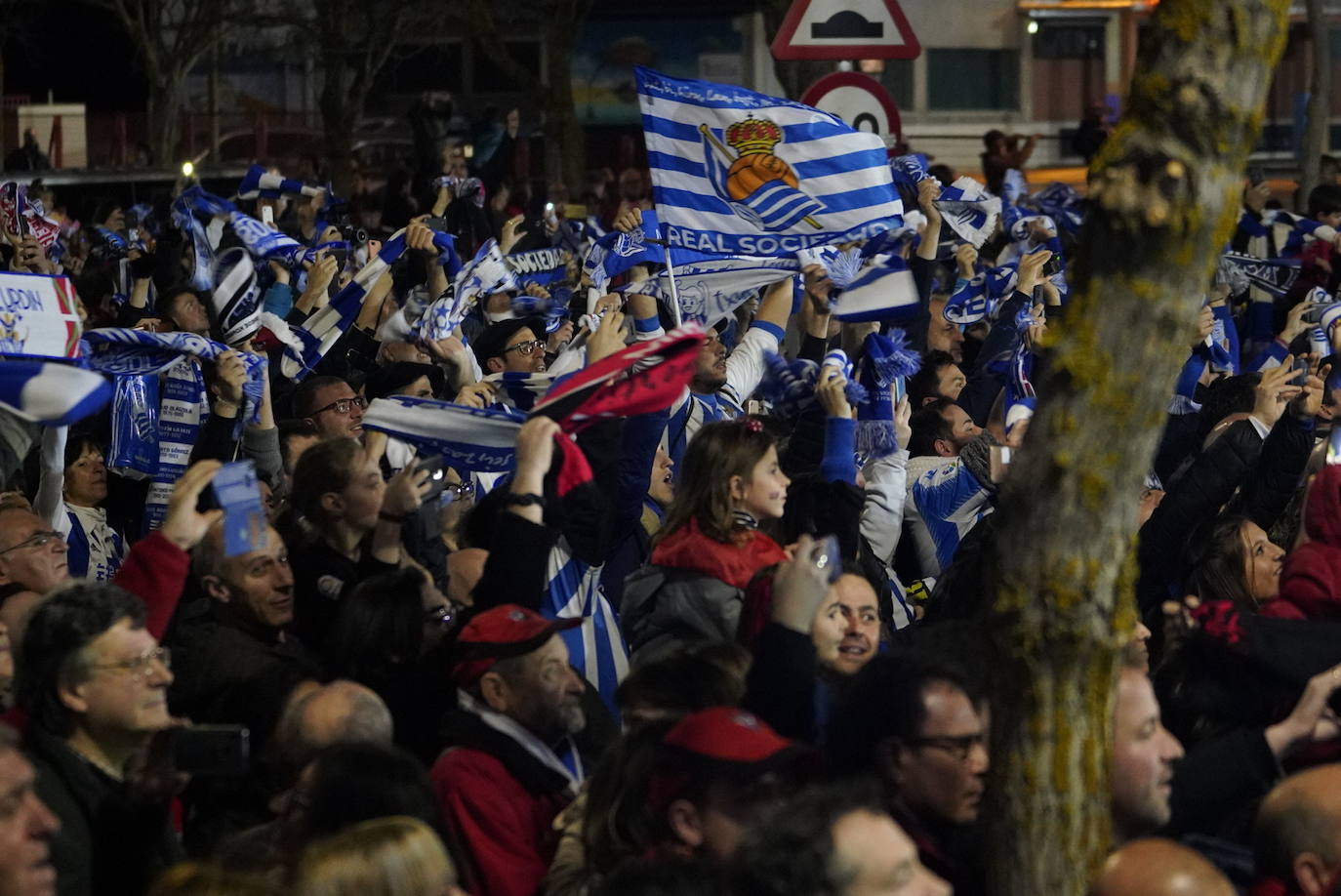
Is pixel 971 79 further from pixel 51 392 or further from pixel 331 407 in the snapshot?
pixel 51 392

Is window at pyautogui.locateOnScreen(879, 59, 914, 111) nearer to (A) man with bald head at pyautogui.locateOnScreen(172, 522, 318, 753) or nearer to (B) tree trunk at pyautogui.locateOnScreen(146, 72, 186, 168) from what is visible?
(B) tree trunk at pyautogui.locateOnScreen(146, 72, 186, 168)

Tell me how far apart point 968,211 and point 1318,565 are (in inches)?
243

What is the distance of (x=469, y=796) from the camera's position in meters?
4.55

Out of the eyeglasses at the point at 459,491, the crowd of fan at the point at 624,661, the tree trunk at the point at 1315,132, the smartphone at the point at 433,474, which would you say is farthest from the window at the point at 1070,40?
the smartphone at the point at 433,474

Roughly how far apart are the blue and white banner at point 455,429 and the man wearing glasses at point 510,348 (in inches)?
96.9

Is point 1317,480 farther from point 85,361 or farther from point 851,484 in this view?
point 85,361

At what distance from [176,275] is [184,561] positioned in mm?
8617

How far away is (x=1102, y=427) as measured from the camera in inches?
138

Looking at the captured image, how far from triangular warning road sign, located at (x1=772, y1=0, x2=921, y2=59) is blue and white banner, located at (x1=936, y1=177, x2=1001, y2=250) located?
1.52 m

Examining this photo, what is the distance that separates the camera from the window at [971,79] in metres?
41.5

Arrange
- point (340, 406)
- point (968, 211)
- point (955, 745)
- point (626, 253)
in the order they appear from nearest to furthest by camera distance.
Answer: point (955, 745)
point (340, 406)
point (626, 253)
point (968, 211)

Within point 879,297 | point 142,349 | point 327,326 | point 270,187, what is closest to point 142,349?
point 142,349

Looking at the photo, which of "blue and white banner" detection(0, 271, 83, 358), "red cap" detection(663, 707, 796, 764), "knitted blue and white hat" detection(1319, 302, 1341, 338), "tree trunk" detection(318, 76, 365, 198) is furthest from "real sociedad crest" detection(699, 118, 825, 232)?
"tree trunk" detection(318, 76, 365, 198)

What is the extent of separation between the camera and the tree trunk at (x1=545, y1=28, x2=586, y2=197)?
2902 cm
